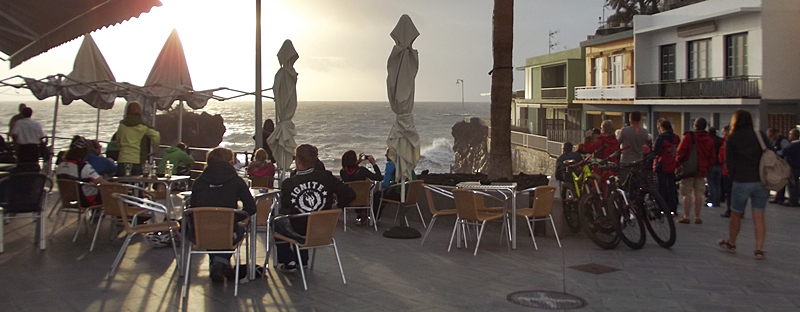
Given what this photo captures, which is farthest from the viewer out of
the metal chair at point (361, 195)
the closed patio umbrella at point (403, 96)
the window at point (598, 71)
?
the window at point (598, 71)

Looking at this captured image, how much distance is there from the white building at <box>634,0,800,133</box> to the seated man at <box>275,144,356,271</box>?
78.8 feet

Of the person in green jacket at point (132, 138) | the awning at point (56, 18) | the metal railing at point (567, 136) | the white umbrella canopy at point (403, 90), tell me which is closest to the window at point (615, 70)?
the metal railing at point (567, 136)

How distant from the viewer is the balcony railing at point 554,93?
44.3 metres

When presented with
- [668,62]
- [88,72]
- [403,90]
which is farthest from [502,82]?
[668,62]

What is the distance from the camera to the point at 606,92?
125 ft

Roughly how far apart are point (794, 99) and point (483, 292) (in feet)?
82.8

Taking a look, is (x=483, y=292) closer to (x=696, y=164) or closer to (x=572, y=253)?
(x=572, y=253)

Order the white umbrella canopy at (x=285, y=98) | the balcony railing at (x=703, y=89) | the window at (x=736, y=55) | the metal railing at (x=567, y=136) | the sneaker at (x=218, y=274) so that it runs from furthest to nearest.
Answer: the metal railing at (x=567, y=136) → the window at (x=736, y=55) → the balcony railing at (x=703, y=89) → the white umbrella canopy at (x=285, y=98) → the sneaker at (x=218, y=274)

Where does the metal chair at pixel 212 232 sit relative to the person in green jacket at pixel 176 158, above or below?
below

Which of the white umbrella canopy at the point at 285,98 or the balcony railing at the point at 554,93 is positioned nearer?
the white umbrella canopy at the point at 285,98

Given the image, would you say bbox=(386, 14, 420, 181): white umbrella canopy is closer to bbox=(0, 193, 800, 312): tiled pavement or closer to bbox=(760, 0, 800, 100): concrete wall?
bbox=(0, 193, 800, 312): tiled pavement

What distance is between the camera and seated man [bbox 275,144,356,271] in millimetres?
7309

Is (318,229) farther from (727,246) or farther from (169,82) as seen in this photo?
(169,82)

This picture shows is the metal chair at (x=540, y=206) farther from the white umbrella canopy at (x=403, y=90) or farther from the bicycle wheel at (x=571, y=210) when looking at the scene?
the white umbrella canopy at (x=403, y=90)
